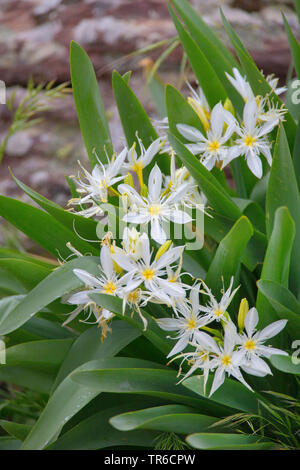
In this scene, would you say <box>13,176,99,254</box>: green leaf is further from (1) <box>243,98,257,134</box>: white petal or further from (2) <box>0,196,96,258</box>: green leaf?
(1) <box>243,98,257,134</box>: white petal

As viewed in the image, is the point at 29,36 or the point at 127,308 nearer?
the point at 127,308

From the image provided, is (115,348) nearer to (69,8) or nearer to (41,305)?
(41,305)

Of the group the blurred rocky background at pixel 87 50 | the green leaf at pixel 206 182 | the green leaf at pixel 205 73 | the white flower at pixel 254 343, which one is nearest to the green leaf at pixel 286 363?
the white flower at pixel 254 343

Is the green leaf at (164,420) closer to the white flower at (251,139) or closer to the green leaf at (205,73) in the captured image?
the white flower at (251,139)

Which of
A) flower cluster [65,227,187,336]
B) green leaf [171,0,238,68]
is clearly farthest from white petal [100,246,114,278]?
green leaf [171,0,238,68]

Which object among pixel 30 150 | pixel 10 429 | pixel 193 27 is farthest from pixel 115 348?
pixel 30 150

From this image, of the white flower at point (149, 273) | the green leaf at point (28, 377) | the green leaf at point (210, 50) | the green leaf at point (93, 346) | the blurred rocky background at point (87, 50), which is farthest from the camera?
the blurred rocky background at point (87, 50)
